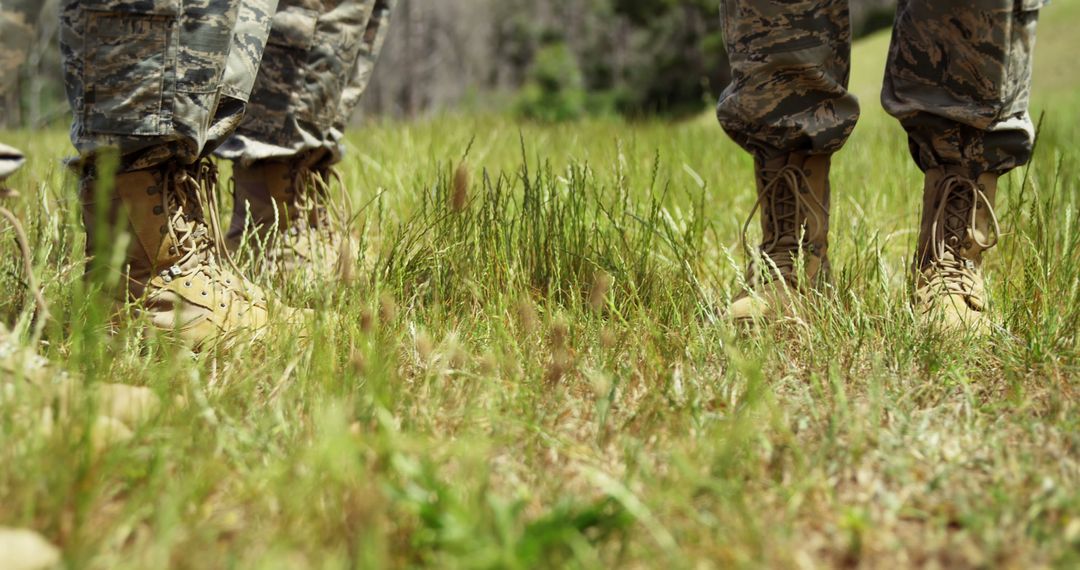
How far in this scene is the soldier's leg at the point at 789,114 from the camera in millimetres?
1459

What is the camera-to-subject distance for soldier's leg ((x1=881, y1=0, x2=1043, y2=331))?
142 cm

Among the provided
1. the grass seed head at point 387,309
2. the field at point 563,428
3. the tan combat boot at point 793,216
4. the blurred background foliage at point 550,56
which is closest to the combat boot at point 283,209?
the field at point 563,428

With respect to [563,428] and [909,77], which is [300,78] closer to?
[563,428]

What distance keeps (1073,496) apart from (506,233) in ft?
3.22

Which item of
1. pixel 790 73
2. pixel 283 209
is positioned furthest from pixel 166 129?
pixel 790 73

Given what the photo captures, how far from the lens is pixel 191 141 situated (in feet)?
4.20

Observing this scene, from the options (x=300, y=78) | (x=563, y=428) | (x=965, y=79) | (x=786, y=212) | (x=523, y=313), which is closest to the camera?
(x=563, y=428)

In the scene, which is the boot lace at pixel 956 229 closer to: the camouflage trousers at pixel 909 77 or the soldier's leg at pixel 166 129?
the camouflage trousers at pixel 909 77

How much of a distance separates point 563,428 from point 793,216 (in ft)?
2.55

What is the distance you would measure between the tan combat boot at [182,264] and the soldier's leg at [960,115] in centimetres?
114

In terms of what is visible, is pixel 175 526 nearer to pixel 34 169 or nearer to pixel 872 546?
pixel 872 546

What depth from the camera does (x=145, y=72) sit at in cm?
121

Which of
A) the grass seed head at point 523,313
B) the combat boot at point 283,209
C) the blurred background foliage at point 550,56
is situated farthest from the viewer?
the blurred background foliage at point 550,56

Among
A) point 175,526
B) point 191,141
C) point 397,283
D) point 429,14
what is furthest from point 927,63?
point 429,14
